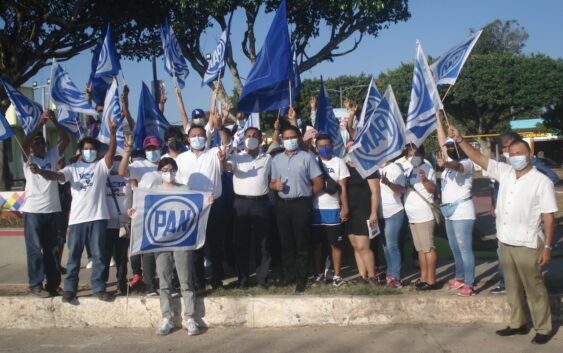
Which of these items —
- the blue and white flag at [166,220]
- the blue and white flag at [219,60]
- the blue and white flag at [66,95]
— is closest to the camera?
the blue and white flag at [166,220]

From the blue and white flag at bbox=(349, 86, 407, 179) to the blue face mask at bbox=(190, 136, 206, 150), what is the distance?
1691mm

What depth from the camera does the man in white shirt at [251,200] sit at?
6586mm

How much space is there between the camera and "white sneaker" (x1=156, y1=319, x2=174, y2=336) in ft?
19.1

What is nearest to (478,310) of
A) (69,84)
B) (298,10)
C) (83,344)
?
(83,344)

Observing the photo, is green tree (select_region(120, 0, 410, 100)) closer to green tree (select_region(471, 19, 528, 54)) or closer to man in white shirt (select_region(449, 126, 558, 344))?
man in white shirt (select_region(449, 126, 558, 344))

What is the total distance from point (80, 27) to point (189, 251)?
384 inches

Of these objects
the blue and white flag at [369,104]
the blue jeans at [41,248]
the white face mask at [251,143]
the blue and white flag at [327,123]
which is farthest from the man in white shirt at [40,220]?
the blue and white flag at [369,104]

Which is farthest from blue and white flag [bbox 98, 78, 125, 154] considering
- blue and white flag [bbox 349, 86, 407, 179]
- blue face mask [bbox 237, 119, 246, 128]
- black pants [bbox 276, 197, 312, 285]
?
blue and white flag [bbox 349, 86, 407, 179]

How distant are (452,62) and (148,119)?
14.8 ft

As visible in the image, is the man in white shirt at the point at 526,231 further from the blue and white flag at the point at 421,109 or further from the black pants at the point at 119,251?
the black pants at the point at 119,251

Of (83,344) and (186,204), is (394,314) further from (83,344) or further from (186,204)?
(83,344)

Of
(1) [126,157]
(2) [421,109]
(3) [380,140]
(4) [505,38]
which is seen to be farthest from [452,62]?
(4) [505,38]

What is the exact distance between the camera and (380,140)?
6387 millimetres

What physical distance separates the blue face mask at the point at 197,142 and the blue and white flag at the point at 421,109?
2.33 meters
